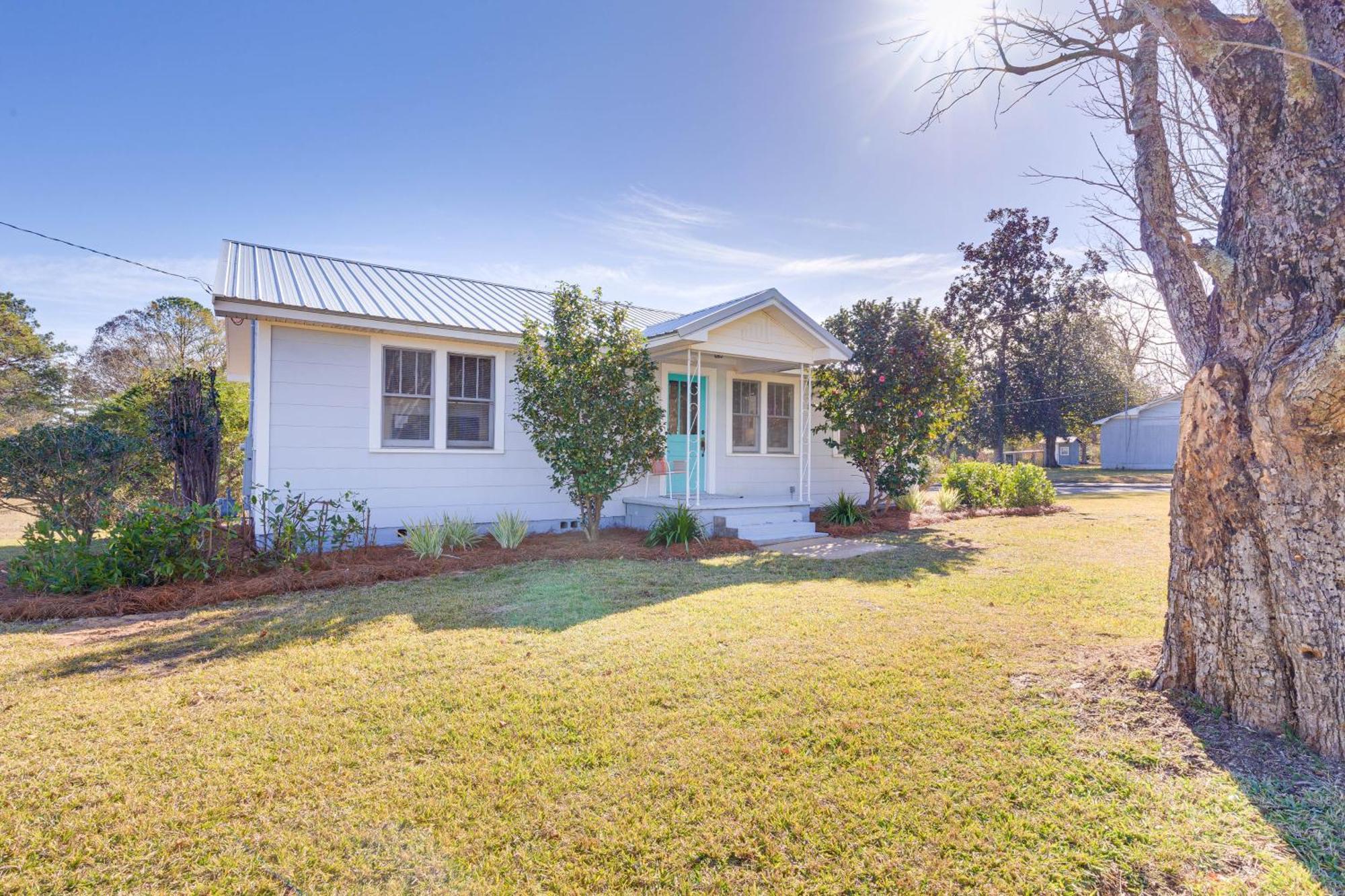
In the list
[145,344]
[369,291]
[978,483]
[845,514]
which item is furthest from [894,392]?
[145,344]

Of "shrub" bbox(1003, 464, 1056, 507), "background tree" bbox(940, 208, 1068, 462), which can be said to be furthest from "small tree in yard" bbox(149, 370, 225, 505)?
"background tree" bbox(940, 208, 1068, 462)

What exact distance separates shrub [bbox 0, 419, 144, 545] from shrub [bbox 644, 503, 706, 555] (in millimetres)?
6047

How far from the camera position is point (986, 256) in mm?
28922

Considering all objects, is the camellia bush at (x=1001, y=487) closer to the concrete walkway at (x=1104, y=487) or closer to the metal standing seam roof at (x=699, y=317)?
the concrete walkway at (x=1104, y=487)

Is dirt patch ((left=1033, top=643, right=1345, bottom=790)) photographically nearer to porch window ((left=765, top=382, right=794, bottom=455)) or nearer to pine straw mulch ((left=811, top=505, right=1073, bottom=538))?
pine straw mulch ((left=811, top=505, right=1073, bottom=538))

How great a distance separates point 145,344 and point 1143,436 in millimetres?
52404

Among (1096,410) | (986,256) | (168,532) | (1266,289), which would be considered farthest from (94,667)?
(1096,410)

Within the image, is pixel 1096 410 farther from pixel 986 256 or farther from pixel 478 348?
pixel 478 348

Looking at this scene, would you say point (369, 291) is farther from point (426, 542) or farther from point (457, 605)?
point (457, 605)

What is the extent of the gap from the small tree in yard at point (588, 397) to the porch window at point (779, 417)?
405cm

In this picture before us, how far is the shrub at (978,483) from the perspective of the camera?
13.2 meters

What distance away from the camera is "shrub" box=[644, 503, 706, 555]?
839cm

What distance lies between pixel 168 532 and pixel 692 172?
979cm

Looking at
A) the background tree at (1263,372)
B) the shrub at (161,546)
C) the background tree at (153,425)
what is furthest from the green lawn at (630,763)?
the background tree at (153,425)
